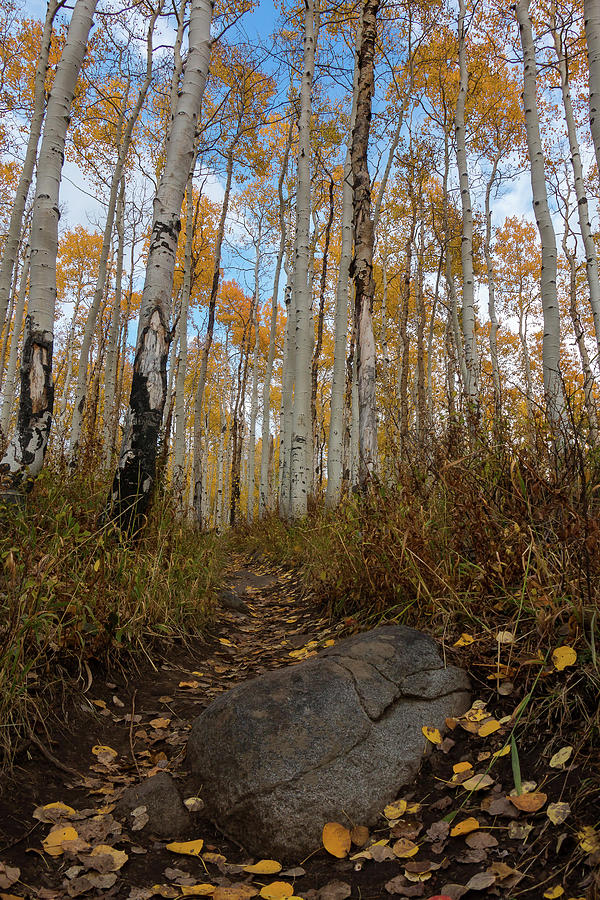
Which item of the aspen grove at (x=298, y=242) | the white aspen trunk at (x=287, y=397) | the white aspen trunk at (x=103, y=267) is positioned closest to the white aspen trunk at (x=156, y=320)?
the aspen grove at (x=298, y=242)

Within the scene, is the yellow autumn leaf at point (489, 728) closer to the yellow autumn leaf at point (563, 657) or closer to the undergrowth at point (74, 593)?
the yellow autumn leaf at point (563, 657)

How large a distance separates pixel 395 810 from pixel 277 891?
1.59ft

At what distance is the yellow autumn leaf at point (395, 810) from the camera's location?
168cm

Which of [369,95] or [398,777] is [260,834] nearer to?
[398,777]

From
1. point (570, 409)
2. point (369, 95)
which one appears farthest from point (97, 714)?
point (369, 95)

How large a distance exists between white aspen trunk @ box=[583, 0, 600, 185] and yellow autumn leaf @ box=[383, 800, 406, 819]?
239 inches

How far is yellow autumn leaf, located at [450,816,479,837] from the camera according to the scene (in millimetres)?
1455

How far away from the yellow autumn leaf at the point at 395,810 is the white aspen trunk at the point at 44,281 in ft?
10.9

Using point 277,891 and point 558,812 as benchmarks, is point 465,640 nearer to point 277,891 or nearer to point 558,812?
point 558,812

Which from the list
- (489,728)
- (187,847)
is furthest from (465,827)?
(187,847)

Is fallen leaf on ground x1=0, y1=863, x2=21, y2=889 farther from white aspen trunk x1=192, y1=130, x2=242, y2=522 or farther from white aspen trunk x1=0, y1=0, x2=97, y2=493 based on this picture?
white aspen trunk x1=192, y1=130, x2=242, y2=522

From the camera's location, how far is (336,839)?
1617mm

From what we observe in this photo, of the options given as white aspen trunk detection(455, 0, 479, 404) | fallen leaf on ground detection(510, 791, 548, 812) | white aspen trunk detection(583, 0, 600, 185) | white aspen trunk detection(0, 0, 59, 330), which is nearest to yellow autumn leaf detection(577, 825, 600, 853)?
fallen leaf on ground detection(510, 791, 548, 812)

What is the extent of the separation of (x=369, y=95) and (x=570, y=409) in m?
4.19
